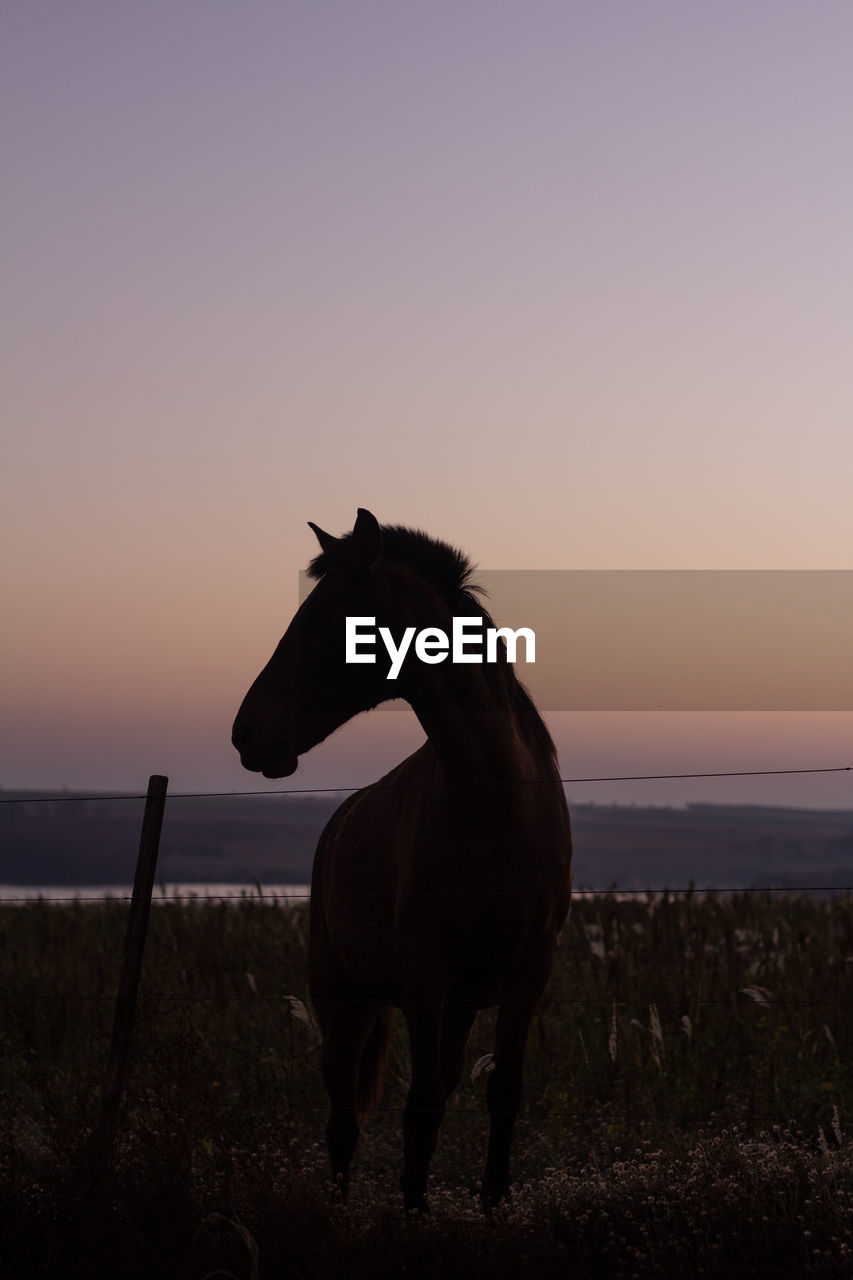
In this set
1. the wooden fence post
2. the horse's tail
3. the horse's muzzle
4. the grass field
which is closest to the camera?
the grass field

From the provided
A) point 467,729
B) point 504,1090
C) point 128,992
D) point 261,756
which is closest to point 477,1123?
point 504,1090

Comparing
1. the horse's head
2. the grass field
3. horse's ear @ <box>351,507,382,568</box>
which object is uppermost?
horse's ear @ <box>351,507,382,568</box>

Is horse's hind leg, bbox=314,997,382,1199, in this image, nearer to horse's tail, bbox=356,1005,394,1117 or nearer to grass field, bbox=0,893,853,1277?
horse's tail, bbox=356,1005,394,1117

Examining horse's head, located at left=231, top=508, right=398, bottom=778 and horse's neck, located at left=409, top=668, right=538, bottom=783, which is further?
A: horse's neck, located at left=409, top=668, right=538, bottom=783

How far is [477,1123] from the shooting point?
23.6 feet

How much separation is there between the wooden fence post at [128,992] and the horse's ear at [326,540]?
1425 mm

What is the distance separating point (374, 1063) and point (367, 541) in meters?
3.30

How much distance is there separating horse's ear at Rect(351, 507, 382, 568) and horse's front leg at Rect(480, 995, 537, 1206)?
7.17ft

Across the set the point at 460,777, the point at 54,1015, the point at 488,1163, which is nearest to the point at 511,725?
the point at 460,777

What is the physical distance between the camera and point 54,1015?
9586 mm

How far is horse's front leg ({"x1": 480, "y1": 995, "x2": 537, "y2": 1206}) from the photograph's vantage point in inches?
209

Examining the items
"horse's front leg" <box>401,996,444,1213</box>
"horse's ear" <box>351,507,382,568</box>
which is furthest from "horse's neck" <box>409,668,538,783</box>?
"horse's front leg" <box>401,996,444,1213</box>

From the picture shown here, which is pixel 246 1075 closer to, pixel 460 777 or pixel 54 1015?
pixel 54 1015

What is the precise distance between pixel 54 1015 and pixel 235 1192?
5.27 meters
